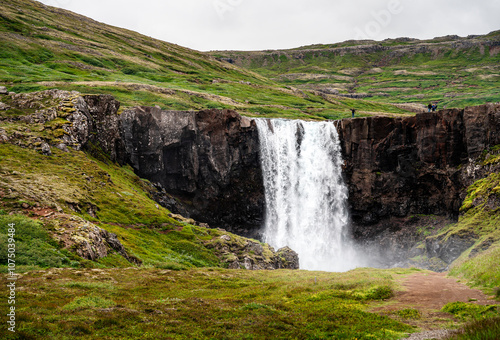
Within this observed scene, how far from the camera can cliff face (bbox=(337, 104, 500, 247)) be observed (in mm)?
66938

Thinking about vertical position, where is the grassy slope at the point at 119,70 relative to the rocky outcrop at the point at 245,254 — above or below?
above

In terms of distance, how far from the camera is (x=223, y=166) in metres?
72.5

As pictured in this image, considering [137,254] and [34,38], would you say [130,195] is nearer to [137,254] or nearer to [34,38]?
[137,254]

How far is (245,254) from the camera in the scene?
47.6 m

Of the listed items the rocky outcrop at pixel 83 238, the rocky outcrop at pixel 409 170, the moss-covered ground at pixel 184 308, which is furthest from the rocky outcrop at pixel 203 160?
the moss-covered ground at pixel 184 308

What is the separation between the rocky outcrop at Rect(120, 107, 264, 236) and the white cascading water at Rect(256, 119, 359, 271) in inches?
124

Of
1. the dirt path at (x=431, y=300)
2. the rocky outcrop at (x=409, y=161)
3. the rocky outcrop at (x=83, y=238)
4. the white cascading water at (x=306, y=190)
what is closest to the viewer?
the dirt path at (x=431, y=300)

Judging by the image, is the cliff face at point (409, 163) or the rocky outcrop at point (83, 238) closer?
the rocky outcrop at point (83, 238)

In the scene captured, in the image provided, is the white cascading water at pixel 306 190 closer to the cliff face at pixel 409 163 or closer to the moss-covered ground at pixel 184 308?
the cliff face at pixel 409 163

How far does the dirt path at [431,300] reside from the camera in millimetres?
15780

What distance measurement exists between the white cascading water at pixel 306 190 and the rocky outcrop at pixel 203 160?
10.3ft

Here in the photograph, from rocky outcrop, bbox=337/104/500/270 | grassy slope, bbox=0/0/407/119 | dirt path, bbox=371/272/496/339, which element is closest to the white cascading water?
rocky outcrop, bbox=337/104/500/270

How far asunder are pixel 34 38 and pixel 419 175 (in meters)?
134

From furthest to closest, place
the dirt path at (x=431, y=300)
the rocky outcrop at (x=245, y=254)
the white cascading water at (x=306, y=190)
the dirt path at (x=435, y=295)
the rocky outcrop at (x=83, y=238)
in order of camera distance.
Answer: the white cascading water at (x=306, y=190)
the rocky outcrop at (x=245, y=254)
the rocky outcrop at (x=83, y=238)
the dirt path at (x=435, y=295)
the dirt path at (x=431, y=300)
